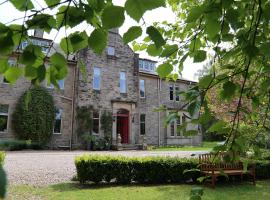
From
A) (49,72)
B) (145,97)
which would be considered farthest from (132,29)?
(145,97)

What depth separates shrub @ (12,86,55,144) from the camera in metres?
21.6

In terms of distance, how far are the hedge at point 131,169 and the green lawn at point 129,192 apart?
45cm

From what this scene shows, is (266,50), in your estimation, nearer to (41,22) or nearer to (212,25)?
(212,25)

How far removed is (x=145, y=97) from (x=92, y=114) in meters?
6.15

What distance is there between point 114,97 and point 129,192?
17.9 metres

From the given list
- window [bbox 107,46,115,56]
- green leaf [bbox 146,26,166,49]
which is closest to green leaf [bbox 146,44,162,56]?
green leaf [bbox 146,26,166,49]

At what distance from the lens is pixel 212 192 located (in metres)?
8.96

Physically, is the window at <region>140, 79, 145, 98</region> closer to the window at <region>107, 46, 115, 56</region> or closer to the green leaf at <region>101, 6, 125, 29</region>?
the window at <region>107, 46, 115, 56</region>

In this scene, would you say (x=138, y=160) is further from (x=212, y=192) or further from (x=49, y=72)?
→ (x=49, y=72)

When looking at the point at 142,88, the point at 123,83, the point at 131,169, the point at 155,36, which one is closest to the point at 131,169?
the point at 131,169

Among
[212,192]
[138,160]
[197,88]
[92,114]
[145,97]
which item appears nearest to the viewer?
[197,88]

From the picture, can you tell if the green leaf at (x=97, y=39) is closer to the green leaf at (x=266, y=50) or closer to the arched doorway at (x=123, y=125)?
the green leaf at (x=266, y=50)

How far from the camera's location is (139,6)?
110 centimetres

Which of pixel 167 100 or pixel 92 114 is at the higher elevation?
pixel 167 100
